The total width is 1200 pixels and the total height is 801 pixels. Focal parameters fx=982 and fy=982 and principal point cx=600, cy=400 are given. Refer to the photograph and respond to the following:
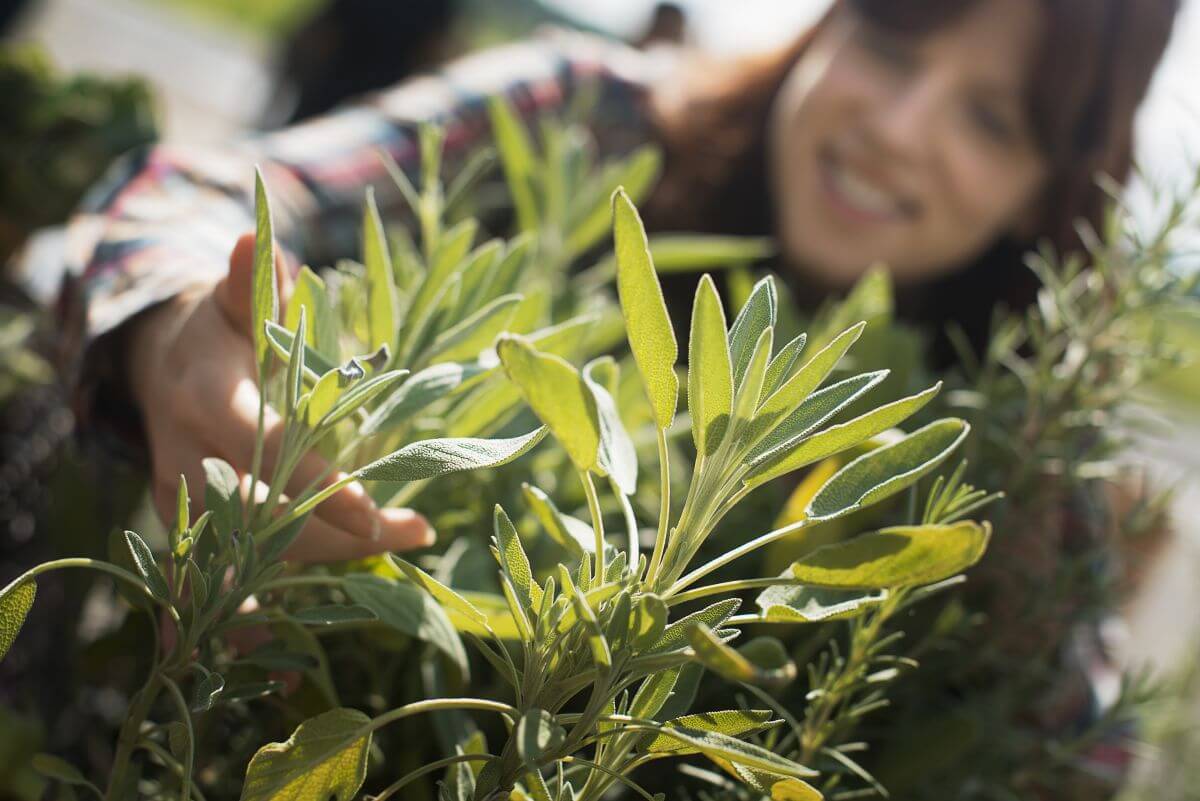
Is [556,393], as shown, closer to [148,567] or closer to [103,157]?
[148,567]

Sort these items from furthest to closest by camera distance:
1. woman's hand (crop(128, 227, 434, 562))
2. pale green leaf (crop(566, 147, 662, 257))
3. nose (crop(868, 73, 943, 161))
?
nose (crop(868, 73, 943, 161)) → pale green leaf (crop(566, 147, 662, 257)) → woman's hand (crop(128, 227, 434, 562))

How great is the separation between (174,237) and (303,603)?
25 cm

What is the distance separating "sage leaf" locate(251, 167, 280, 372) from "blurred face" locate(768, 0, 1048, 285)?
806 millimetres

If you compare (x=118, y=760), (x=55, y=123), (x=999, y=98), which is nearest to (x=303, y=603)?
(x=118, y=760)

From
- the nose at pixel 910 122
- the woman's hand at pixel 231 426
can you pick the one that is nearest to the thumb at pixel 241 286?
the woman's hand at pixel 231 426

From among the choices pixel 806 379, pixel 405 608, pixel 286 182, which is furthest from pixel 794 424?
pixel 286 182

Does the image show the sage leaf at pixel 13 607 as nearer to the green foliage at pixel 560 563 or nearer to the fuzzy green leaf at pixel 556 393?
the green foliage at pixel 560 563

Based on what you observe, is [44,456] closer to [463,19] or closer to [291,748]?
[291,748]

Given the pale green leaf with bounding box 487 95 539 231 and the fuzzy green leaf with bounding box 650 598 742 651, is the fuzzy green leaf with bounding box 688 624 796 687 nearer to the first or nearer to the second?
the fuzzy green leaf with bounding box 650 598 742 651

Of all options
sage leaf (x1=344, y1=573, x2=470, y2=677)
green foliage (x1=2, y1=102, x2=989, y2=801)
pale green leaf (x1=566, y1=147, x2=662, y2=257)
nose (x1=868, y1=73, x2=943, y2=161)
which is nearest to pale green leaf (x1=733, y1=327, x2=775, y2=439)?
green foliage (x1=2, y1=102, x2=989, y2=801)

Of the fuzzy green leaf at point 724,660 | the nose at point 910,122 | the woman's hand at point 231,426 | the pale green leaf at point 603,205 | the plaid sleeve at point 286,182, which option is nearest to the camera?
the fuzzy green leaf at point 724,660

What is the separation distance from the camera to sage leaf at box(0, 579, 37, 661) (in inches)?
10.1

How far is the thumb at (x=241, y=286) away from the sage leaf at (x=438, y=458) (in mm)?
113

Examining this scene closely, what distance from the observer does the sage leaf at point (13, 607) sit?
257 millimetres
